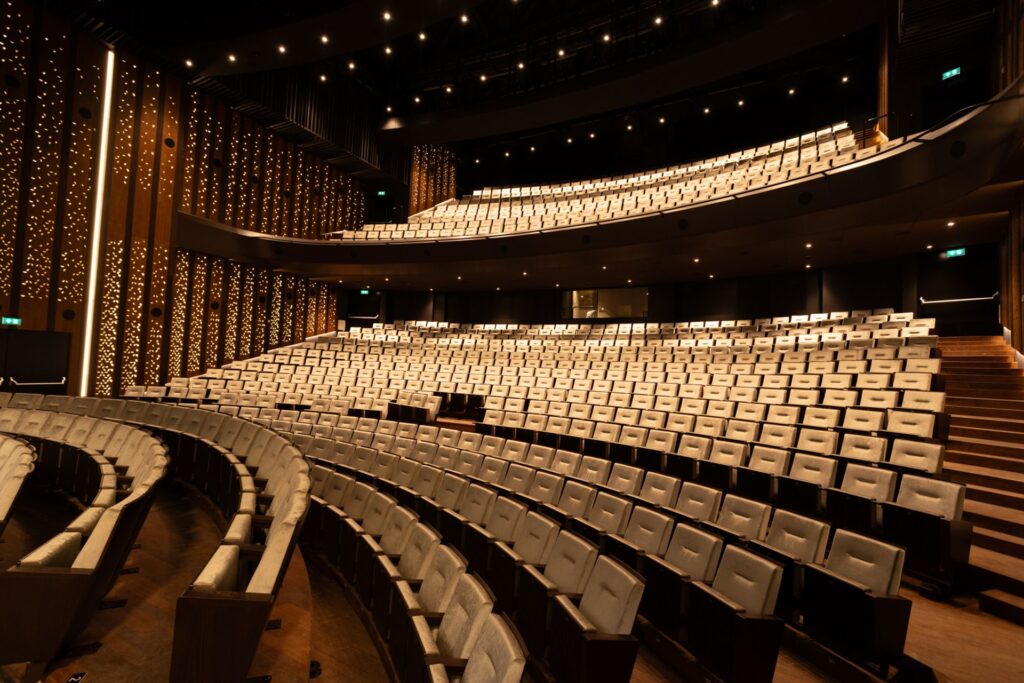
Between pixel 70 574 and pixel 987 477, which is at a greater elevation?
pixel 987 477

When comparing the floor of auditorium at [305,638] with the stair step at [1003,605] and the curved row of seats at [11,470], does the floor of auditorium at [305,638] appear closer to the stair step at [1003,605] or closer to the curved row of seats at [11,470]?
the stair step at [1003,605]

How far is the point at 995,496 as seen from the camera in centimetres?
260

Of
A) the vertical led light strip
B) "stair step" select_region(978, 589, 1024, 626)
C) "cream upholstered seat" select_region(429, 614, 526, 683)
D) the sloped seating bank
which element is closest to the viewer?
"cream upholstered seat" select_region(429, 614, 526, 683)

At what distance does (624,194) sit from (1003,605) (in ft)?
27.4

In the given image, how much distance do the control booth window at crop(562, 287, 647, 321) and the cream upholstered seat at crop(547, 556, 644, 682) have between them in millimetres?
8085

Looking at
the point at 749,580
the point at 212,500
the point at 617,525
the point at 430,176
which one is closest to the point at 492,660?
the point at 749,580

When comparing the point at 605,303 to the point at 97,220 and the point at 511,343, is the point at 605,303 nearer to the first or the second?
the point at 511,343

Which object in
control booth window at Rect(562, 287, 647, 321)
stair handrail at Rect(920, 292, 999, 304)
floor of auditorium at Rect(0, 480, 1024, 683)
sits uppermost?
control booth window at Rect(562, 287, 647, 321)

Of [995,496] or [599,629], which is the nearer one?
[599,629]

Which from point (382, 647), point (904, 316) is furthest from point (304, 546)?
point (904, 316)

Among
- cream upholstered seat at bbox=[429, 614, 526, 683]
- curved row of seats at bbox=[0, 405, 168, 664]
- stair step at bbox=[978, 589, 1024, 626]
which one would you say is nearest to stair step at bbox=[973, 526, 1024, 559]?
stair step at bbox=[978, 589, 1024, 626]

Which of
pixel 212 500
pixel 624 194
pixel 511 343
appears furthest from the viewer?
pixel 624 194

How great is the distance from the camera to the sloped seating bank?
3.44 ft

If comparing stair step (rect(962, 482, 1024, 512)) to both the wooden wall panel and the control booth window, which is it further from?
the wooden wall panel
